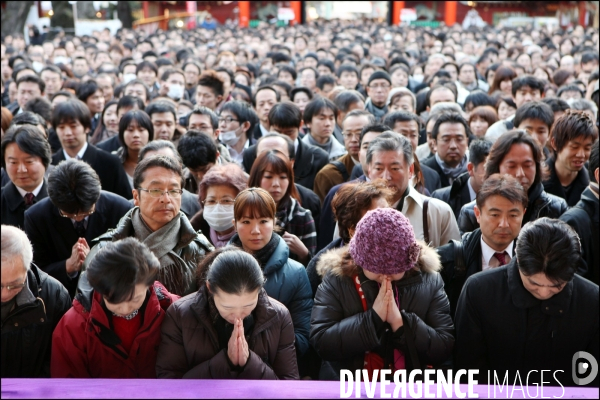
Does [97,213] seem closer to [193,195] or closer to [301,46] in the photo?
[193,195]

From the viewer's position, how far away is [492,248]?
3.27m

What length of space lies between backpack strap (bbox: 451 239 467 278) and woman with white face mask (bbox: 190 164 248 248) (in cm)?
121

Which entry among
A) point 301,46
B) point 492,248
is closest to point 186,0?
point 301,46

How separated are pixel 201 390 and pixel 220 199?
6.72 feet

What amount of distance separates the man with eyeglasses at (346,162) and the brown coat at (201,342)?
7.71 feet

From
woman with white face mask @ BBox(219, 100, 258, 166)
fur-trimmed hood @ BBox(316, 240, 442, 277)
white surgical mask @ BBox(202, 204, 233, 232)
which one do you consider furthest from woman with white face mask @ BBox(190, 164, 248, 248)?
woman with white face mask @ BBox(219, 100, 258, 166)

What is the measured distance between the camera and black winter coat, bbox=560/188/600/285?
3.35 meters

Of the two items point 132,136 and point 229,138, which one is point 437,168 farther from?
point 132,136

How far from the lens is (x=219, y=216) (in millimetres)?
3723

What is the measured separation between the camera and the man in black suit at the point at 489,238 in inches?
127

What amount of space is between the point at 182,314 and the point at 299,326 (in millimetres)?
696

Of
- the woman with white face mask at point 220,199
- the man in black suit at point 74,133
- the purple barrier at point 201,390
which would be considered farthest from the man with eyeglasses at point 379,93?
the purple barrier at point 201,390

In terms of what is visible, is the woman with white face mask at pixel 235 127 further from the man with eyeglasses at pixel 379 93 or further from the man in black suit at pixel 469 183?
the man with eyeglasses at pixel 379 93

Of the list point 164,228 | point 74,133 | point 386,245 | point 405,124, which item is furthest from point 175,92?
point 386,245
